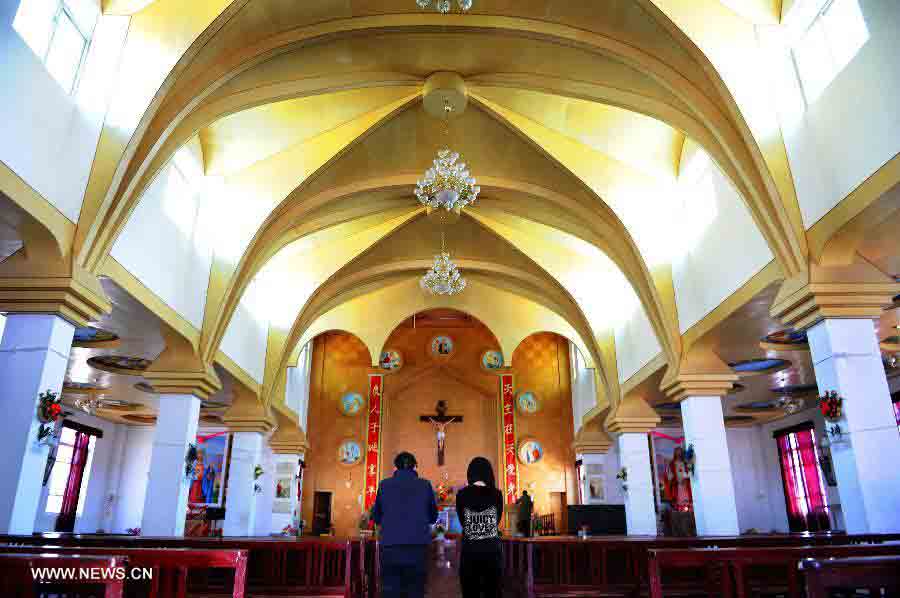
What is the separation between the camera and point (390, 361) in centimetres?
2336

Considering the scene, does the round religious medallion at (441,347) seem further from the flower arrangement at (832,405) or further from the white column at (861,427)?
the flower arrangement at (832,405)

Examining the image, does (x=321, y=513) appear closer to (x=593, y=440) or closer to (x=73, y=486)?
(x=73, y=486)

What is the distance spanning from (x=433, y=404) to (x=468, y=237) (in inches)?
339

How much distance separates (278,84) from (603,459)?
592 inches

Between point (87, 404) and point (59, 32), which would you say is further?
point (87, 404)

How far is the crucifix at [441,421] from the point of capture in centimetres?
2206

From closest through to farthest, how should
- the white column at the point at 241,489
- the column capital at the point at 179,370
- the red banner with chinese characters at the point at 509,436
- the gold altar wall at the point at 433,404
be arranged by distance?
the column capital at the point at 179,370, the white column at the point at 241,489, the red banner with chinese characters at the point at 509,436, the gold altar wall at the point at 433,404

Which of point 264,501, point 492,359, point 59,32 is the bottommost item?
point 264,501

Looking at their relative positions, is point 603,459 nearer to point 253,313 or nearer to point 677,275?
point 677,275

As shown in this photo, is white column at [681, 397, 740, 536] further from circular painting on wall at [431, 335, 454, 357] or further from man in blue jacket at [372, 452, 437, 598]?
circular painting on wall at [431, 335, 454, 357]

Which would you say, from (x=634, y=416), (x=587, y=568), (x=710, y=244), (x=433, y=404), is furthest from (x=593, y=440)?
(x=587, y=568)

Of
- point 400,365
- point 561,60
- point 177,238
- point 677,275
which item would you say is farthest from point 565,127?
point 400,365

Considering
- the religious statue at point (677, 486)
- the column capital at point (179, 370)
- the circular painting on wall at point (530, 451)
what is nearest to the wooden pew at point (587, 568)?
the column capital at point (179, 370)

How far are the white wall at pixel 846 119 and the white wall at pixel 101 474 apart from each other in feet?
65.1
